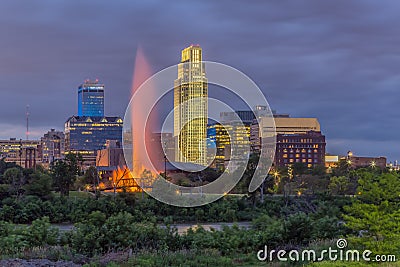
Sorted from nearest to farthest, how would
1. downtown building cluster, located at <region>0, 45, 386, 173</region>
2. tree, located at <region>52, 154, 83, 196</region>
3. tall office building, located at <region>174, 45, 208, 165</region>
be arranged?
tree, located at <region>52, 154, 83, 196</region> → tall office building, located at <region>174, 45, 208, 165</region> → downtown building cluster, located at <region>0, 45, 386, 173</region>

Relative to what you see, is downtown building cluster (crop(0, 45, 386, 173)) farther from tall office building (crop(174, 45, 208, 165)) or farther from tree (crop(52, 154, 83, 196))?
tree (crop(52, 154, 83, 196))

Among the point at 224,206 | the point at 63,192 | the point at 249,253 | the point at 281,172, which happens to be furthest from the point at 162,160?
the point at 249,253

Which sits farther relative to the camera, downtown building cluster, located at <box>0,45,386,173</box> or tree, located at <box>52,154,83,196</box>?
downtown building cluster, located at <box>0,45,386,173</box>

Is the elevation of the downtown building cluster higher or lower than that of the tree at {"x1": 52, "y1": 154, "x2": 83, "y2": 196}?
higher

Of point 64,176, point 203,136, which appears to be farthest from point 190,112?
point 64,176

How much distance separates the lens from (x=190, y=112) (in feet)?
298

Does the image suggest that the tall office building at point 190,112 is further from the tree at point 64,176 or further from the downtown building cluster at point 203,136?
the tree at point 64,176

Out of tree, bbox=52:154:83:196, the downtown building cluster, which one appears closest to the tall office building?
the downtown building cluster

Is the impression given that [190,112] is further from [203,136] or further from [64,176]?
[64,176]

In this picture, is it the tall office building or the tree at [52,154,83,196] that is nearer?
the tree at [52,154,83,196]

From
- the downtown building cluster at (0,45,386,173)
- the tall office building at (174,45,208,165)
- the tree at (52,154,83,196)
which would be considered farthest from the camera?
the downtown building cluster at (0,45,386,173)

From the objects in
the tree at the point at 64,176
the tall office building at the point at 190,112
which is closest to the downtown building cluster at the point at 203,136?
the tall office building at the point at 190,112

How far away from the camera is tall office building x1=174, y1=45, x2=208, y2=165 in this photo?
237ft

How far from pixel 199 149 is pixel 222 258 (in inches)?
2811
